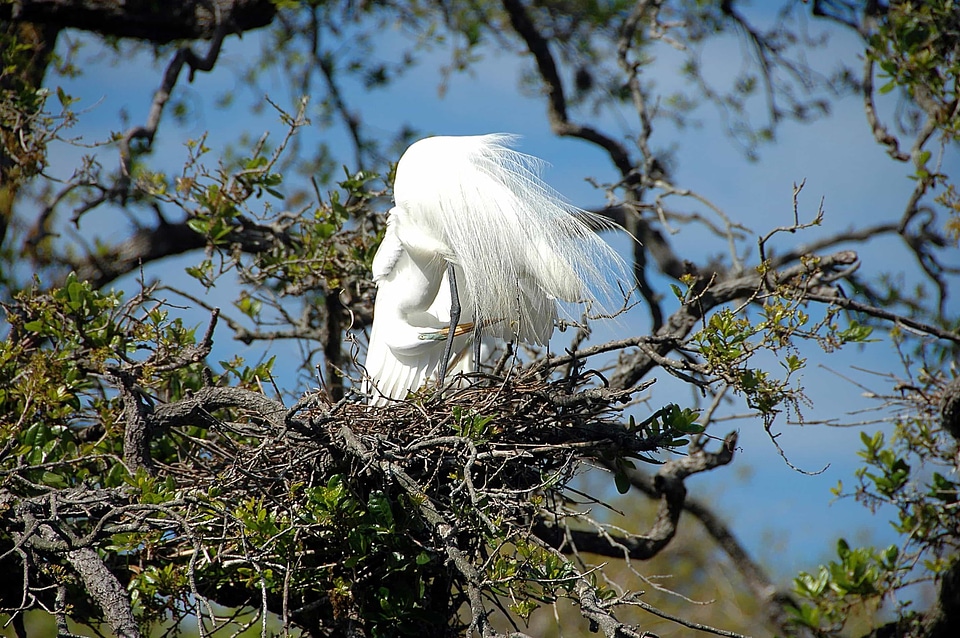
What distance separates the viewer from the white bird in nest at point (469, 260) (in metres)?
3.53

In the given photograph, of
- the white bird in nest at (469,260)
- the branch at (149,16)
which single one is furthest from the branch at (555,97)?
the white bird in nest at (469,260)

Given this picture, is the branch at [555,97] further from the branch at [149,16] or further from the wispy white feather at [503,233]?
the wispy white feather at [503,233]

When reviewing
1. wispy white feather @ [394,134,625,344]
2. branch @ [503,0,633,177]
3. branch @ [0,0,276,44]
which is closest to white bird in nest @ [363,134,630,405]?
wispy white feather @ [394,134,625,344]

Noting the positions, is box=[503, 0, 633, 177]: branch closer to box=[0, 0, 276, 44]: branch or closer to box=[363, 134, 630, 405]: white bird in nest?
box=[0, 0, 276, 44]: branch

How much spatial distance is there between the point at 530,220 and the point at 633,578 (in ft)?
22.1

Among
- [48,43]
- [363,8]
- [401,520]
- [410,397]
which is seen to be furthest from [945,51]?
[48,43]

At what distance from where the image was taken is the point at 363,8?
6.91 m

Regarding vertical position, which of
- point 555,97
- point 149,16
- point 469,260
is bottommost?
point 469,260

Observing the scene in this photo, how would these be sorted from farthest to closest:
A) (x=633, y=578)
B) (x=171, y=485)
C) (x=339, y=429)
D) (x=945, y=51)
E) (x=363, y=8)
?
(x=633, y=578), (x=363, y=8), (x=945, y=51), (x=171, y=485), (x=339, y=429)

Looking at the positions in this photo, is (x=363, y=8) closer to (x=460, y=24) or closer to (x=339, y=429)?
→ (x=460, y=24)

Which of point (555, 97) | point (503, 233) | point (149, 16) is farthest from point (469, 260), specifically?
point (149, 16)

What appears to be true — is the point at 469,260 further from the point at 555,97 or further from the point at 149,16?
the point at 149,16

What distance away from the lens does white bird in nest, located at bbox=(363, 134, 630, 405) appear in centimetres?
353

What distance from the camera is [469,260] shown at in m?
3.50
